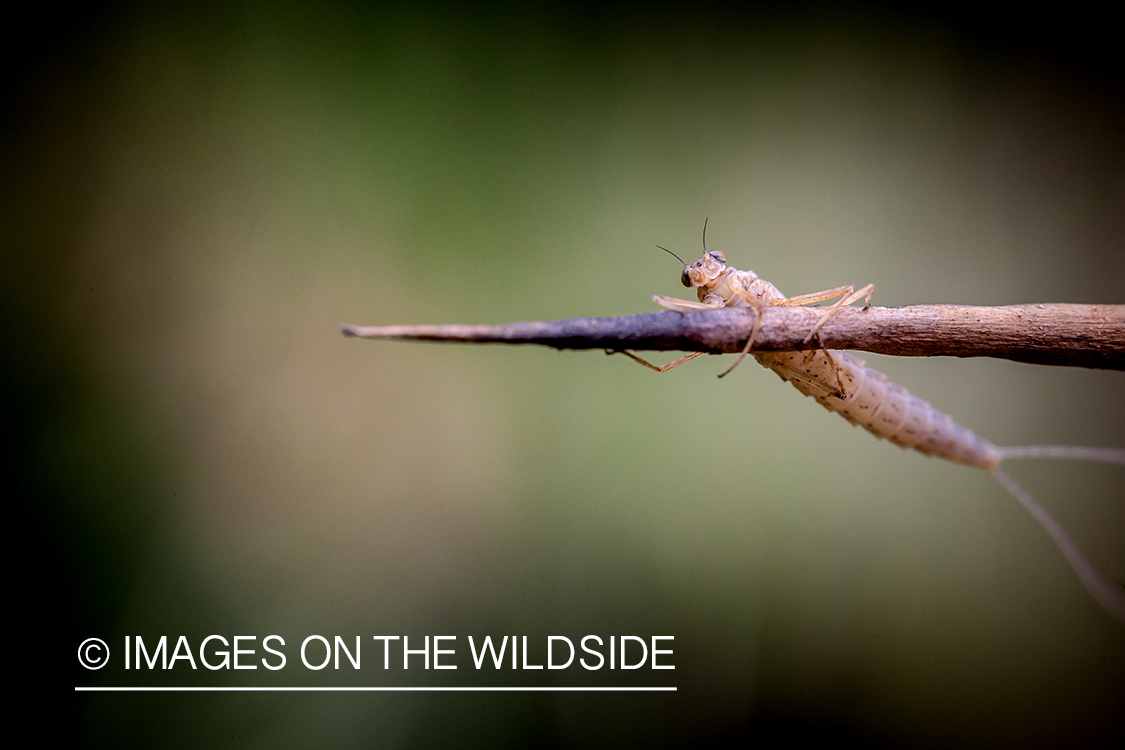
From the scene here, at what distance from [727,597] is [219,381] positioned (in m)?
1.61

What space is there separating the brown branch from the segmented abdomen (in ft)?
0.59

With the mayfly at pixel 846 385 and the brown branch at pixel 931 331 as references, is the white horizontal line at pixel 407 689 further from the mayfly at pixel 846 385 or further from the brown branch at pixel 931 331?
the brown branch at pixel 931 331

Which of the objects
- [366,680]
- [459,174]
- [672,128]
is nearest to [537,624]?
[366,680]

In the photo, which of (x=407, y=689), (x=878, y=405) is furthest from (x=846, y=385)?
(x=407, y=689)

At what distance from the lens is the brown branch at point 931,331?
77 cm

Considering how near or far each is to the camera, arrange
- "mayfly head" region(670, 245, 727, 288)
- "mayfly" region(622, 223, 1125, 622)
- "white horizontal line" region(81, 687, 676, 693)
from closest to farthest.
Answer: "mayfly" region(622, 223, 1125, 622)
"mayfly head" region(670, 245, 727, 288)
"white horizontal line" region(81, 687, 676, 693)

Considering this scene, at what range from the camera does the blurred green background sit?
1598 mm

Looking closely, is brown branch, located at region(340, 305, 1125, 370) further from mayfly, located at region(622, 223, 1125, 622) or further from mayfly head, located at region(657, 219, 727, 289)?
mayfly head, located at region(657, 219, 727, 289)

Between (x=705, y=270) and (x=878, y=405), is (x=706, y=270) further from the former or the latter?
(x=878, y=405)

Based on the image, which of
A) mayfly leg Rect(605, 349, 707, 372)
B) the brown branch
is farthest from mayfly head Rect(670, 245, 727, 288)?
the brown branch

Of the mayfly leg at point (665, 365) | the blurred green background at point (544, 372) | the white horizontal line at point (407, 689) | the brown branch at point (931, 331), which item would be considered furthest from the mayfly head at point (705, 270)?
the white horizontal line at point (407, 689)

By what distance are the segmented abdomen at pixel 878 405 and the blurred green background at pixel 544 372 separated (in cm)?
68

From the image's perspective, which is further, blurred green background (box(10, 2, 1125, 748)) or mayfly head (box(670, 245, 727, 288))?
blurred green background (box(10, 2, 1125, 748))

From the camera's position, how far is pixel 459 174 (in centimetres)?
182
